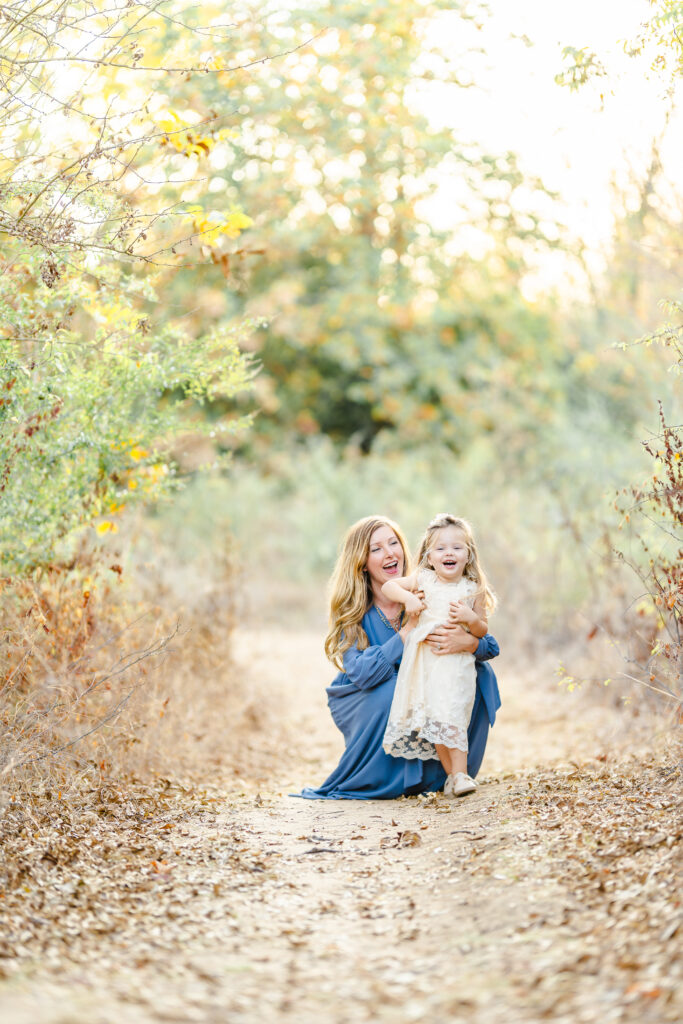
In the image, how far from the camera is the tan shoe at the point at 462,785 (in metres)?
5.02

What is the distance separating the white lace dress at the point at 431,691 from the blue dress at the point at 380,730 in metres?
0.12

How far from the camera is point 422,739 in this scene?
5.23m

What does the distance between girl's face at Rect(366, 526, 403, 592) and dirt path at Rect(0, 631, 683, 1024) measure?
1156mm

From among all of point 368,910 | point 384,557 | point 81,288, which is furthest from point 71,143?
point 368,910

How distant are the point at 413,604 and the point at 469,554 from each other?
0.43 meters

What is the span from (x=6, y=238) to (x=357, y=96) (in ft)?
24.1

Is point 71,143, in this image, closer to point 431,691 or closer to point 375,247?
point 431,691

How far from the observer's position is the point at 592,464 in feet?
33.8

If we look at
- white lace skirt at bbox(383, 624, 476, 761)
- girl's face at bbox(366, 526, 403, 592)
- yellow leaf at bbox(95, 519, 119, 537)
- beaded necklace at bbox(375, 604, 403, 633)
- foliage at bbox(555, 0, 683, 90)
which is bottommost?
white lace skirt at bbox(383, 624, 476, 761)

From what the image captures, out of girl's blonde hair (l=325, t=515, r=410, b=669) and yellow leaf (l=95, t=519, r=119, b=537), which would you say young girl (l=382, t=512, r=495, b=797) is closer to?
girl's blonde hair (l=325, t=515, r=410, b=669)

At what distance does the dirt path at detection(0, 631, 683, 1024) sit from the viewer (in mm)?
2846

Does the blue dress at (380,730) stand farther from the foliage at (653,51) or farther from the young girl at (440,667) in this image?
the foliage at (653,51)

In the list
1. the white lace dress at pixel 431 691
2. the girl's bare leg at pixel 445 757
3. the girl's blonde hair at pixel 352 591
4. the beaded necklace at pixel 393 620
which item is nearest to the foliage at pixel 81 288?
the girl's blonde hair at pixel 352 591

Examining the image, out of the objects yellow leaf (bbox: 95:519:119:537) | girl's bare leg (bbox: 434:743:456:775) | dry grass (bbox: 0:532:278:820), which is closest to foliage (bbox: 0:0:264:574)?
yellow leaf (bbox: 95:519:119:537)
